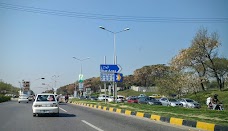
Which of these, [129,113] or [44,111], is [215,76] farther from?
[44,111]

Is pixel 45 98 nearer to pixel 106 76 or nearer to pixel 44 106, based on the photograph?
pixel 44 106

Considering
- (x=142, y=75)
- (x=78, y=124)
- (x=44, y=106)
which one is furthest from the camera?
(x=142, y=75)

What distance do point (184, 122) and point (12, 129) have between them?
824 centimetres

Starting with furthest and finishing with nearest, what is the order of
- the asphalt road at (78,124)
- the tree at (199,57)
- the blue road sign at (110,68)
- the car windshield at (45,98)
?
the tree at (199,57)
the blue road sign at (110,68)
the car windshield at (45,98)
the asphalt road at (78,124)

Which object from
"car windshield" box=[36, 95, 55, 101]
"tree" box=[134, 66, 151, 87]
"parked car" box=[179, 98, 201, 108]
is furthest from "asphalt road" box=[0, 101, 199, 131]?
"tree" box=[134, 66, 151, 87]

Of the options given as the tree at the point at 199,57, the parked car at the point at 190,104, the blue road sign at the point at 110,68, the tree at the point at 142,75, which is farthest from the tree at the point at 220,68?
the tree at the point at 142,75

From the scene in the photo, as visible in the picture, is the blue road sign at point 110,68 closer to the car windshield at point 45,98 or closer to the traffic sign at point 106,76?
the traffic sign at point 106,76

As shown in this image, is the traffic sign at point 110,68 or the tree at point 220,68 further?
the tree at point 220,68

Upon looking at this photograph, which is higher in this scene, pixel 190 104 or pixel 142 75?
pixel 142 75

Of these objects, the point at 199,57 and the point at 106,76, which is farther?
the point at 199,57

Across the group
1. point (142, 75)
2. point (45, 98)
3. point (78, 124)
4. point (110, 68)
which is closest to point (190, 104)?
point (110, 68)

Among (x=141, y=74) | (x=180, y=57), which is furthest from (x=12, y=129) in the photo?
(x=141, y=74)

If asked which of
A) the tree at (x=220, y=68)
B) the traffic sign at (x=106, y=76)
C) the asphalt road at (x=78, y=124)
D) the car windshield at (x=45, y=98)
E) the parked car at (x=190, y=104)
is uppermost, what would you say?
the tree at (x=220, y=68)

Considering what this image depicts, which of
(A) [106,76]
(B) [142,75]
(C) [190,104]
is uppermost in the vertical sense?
(B) [142,75]
